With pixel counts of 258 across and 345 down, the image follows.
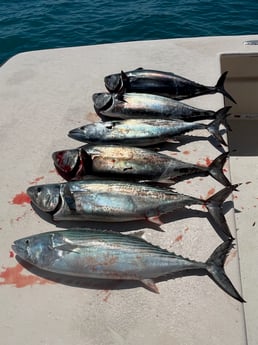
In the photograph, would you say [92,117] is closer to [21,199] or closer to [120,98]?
[120,98]

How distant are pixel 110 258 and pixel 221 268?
20.3 inches

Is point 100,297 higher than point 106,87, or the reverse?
point 106,87

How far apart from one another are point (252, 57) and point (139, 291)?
2851 millimetres

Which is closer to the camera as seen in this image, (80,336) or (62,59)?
(80,336)

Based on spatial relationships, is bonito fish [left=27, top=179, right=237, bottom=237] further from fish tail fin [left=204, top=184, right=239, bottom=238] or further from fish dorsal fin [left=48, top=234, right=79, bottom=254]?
fish dorsal fin [left=48, top=234, right=79, bottom=254]

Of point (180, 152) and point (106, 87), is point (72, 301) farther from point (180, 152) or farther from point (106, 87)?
point (106, 87)

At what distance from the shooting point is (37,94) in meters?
3.62

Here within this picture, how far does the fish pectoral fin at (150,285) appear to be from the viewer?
1.94 meters

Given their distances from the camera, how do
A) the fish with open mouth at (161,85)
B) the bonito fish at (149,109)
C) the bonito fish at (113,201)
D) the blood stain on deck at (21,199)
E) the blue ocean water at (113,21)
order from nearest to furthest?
the bonito fish at (113,201) < the blood stain on deck at (21,199) < the bonito fish at (149,109) < the fish with open mouth at (161,85) < the blue ocean water at (113,21)

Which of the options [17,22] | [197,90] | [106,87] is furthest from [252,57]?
[17,22]

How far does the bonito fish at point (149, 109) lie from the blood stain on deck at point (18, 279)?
4.70ft

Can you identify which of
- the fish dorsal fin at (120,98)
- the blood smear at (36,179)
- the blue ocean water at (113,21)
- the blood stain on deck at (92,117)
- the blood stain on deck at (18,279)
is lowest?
the blood stain on deck at (18,279)

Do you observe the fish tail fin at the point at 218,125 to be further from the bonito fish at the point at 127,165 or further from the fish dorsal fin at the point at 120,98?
the fish dorsal fin at the point at 120,98

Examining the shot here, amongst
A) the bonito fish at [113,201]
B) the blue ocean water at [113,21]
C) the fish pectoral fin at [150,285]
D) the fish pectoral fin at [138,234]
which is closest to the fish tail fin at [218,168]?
the bonito fish at [113,201]
